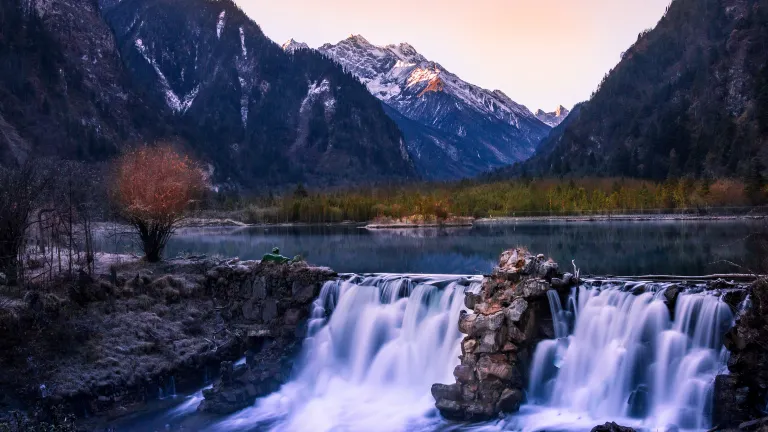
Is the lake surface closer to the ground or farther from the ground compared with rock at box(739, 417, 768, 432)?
farther from the ground

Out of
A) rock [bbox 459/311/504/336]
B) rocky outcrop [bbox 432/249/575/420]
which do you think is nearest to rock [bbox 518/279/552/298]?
rocky outcrop [bbox 432/249/575/420]

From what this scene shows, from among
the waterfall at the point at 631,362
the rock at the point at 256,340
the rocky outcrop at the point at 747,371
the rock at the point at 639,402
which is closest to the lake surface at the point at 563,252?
the waterfall at the point at 631,362

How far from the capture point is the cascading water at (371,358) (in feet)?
60.8

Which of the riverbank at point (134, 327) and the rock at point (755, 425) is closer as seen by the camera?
the rock at point (755, 425)

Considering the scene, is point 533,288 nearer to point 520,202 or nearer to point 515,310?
point 515,310

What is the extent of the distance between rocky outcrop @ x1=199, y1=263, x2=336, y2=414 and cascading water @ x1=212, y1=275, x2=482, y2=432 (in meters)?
0.49

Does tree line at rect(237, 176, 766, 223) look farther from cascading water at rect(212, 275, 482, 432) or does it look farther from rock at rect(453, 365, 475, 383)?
rock at rect(453, 365, 475, 383)

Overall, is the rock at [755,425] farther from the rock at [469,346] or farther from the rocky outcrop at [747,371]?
the rock at [469,346]

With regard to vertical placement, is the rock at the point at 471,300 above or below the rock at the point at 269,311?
above

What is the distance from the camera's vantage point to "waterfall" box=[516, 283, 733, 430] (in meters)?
16.2

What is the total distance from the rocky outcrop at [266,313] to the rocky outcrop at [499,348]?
589cm

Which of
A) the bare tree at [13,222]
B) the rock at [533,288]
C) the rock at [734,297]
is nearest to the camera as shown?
the rock at [734,297]

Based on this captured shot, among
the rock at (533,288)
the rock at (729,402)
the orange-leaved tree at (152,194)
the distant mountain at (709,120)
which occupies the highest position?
the distant mountain at (709,120)

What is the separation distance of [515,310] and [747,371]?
581 centimetres
